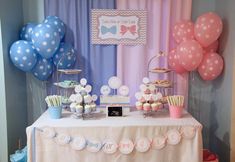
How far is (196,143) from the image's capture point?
7.27 ft

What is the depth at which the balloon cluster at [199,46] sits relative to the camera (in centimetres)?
248

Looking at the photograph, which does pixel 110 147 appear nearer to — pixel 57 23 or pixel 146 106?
pixel 146 106

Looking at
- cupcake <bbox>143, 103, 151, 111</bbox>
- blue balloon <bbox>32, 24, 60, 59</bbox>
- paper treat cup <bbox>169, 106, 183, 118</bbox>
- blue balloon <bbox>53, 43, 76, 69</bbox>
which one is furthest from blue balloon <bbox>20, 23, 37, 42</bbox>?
paper treat cup <bbox>169, 106, 183, 118</bbox>

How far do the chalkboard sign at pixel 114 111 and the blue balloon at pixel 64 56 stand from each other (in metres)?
0.65

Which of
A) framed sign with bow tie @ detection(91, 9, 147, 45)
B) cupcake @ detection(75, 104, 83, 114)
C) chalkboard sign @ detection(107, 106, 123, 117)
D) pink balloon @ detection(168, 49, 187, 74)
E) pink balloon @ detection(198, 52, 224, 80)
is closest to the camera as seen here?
cupcake @ detection(75, 104, 83, 114)

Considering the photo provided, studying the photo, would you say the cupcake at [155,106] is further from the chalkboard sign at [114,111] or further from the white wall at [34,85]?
the white wall at [34,85]

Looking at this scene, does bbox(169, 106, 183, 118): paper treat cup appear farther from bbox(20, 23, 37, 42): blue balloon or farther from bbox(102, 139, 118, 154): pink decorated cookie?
bbox(20, 23, 37, 42): blue balloon

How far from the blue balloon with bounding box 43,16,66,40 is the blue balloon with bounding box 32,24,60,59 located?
0.09m

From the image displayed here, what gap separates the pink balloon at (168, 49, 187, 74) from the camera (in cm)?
A: 270

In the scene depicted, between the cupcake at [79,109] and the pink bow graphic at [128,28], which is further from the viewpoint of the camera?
the pink bow graphic at [128,28]

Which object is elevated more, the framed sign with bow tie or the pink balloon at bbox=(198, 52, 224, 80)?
the framed sign with bow tie

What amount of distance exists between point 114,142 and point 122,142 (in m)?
0.06

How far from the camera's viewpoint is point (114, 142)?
7.20ft

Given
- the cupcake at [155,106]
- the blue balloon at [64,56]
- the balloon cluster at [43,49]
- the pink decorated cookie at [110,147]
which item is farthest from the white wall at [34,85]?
the cupcake at [155,106]
